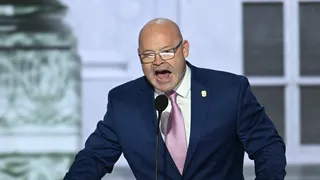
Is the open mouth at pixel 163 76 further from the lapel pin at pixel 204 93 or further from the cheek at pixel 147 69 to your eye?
the lapel pin at pixel 204 93

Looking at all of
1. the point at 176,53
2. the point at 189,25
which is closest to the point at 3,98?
the point at 189,25

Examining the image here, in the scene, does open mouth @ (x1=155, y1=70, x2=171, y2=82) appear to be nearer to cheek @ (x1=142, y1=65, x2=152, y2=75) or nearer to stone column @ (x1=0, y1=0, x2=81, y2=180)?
cheek @ (x1=142, y1=65, x2=152, y2=75)

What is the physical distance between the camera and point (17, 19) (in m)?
4.16

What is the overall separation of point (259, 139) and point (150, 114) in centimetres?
30

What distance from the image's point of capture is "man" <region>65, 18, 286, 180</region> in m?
2.41

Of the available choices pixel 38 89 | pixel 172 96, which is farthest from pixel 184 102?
pixel 38 89

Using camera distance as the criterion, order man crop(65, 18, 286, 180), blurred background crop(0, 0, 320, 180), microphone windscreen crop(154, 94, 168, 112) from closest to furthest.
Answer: microphone windscreen crop(154, 94, 168, 112)
man crop(65, 18, 286, 180)
blurred background crop(0, 0, 320, 180)

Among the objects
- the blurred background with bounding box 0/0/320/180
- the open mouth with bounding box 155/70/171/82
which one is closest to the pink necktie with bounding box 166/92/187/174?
the open mouth with bounding box 155/70/171/82

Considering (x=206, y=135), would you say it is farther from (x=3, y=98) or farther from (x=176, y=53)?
(x=3, y=98)

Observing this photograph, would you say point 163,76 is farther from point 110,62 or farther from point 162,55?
point 110,62

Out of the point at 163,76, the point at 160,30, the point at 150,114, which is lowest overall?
the point at 150,114

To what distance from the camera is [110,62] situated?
4.14 meters

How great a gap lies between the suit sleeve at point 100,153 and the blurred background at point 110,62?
1.62 m

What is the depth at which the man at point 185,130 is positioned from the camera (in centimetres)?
241
